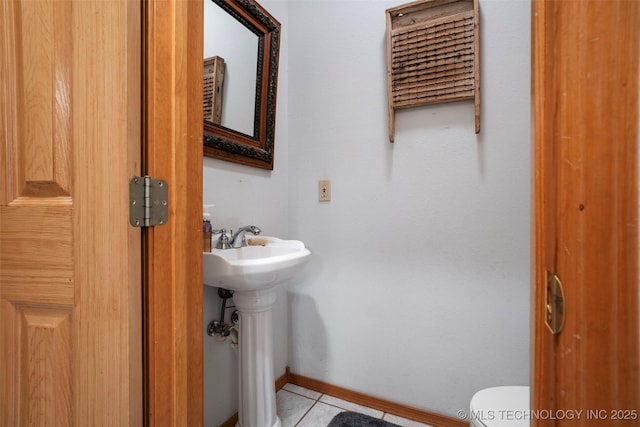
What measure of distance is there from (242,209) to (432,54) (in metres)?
1.12

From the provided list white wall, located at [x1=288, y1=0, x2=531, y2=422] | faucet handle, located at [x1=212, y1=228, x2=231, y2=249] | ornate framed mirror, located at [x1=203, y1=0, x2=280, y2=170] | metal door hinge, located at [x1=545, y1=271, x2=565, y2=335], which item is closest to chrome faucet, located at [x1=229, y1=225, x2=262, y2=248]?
faucet handle, located at [x1=212, y1=228, x2=231, y2=249]

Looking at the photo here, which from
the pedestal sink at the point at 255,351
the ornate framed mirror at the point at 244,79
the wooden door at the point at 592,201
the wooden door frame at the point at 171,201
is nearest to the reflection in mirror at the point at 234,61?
the ornate framed mirror at the point at 244,79

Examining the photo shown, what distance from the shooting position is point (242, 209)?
1.35m

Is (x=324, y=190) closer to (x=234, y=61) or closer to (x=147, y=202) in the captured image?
(x=234, y=61)

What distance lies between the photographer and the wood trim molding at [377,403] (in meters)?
1.30

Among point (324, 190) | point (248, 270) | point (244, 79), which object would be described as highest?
point (244, 79)

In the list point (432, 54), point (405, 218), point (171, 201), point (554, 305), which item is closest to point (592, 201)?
point (554, 305)

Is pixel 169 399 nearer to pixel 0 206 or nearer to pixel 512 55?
pixel 0 206

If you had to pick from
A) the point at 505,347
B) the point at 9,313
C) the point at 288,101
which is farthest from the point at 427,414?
the point at 288,101

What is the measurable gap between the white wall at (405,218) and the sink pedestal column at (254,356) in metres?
0.46

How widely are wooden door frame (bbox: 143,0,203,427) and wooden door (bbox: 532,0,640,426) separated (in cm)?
55

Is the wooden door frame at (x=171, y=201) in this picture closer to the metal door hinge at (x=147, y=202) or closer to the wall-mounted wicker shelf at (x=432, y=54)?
the metal door hinge at (x=147, y=202)

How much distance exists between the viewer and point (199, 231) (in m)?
0.58

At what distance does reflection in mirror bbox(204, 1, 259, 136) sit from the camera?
46.7 inches
